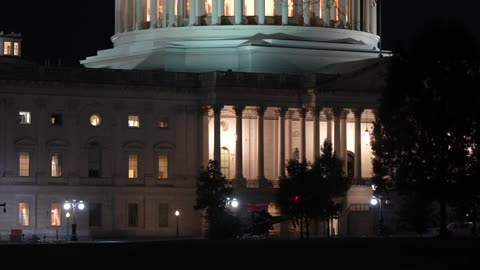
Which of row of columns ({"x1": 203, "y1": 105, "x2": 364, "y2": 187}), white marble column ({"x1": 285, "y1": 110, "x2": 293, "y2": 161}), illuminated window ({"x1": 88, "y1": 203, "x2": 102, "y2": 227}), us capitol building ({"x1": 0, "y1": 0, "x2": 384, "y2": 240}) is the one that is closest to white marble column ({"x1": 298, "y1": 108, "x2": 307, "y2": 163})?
row of columns ({"x1": 203, "y1": 105, "x2": 364, "y2": 187})

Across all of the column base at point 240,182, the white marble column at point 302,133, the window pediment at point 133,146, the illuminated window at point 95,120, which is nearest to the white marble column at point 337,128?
the white marble column at point 302,133

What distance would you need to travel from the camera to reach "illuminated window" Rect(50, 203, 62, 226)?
178000 millimetres

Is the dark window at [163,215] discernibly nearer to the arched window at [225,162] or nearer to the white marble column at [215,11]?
the arched window at [225,162]

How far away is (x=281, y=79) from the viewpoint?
621 feet

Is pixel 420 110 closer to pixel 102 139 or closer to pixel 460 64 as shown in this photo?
pixel 460 64

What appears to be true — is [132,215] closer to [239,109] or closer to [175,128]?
[175,128]

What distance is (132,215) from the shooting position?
183 metres

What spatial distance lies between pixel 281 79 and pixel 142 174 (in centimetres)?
1602

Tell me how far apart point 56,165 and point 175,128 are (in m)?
→ 12.1

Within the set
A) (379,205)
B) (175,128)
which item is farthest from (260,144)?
(379,205)

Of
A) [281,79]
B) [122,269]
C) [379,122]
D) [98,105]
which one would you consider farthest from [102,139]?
[122,269]

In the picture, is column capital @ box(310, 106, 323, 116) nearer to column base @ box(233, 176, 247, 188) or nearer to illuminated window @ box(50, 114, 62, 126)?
column base @ box(233, 176, 247, 188)

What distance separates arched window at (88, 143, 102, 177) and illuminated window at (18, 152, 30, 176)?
20.2 feet

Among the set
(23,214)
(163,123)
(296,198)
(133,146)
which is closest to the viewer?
(296,198)
